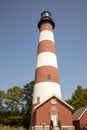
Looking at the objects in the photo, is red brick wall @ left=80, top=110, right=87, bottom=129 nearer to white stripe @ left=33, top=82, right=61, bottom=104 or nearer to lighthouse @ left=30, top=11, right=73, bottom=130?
lighthouse @ left=30, top=11, right=73, bottom=130

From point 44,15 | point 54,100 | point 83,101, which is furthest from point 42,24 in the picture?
point 83,101

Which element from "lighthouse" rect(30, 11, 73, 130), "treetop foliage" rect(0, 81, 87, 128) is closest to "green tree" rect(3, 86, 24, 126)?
"treetop foliage" rect(0, 81, 87, 128)

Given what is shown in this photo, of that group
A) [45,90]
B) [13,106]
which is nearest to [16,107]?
[13,106]

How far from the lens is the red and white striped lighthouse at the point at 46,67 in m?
22.6

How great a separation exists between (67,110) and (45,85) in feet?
13.5

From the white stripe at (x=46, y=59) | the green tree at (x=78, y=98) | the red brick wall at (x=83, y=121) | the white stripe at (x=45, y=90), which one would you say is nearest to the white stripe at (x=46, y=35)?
the white stripe at (x=46, y=59)

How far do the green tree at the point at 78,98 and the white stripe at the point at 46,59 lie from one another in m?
14.2

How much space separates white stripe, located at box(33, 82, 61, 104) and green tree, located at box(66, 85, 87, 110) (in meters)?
14.1

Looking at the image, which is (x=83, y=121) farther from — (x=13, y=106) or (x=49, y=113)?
(x=13, y=106)

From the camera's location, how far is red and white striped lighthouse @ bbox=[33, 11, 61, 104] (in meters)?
22.6

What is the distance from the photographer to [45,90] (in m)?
22.5

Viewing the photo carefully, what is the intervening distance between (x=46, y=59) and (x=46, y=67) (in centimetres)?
122

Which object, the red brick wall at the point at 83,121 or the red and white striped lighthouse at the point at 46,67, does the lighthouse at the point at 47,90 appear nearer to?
the red and white striped lighthouse at the point at 46,67

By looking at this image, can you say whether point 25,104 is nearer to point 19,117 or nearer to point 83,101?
point 19,117
